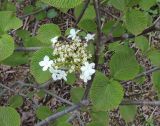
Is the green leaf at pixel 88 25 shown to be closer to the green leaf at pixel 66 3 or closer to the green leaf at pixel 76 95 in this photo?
the green leaf at pixel 76 95

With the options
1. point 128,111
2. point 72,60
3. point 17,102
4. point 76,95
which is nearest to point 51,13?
point 17,102

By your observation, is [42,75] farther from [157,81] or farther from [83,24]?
[157,81]

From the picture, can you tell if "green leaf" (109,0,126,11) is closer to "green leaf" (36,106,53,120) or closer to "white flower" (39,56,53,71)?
"white flower" (39,56,53,71)

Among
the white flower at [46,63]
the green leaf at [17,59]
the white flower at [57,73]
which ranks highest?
the white flower at [46,63]

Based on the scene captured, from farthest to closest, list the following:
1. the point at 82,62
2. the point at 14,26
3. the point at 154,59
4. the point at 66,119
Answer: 1. the point at 66,119
2. the point at 154,59
3. the point at 14,26
4. the point at 82,62

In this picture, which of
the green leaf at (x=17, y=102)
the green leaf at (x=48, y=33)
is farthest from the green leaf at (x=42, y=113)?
the green leaf at (x=48, y=33)

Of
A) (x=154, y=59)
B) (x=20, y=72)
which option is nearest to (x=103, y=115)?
(x=154, y=59)

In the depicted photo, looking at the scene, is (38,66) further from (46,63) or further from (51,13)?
(51,13)

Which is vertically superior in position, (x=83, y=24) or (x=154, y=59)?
(x=83, y=24)
